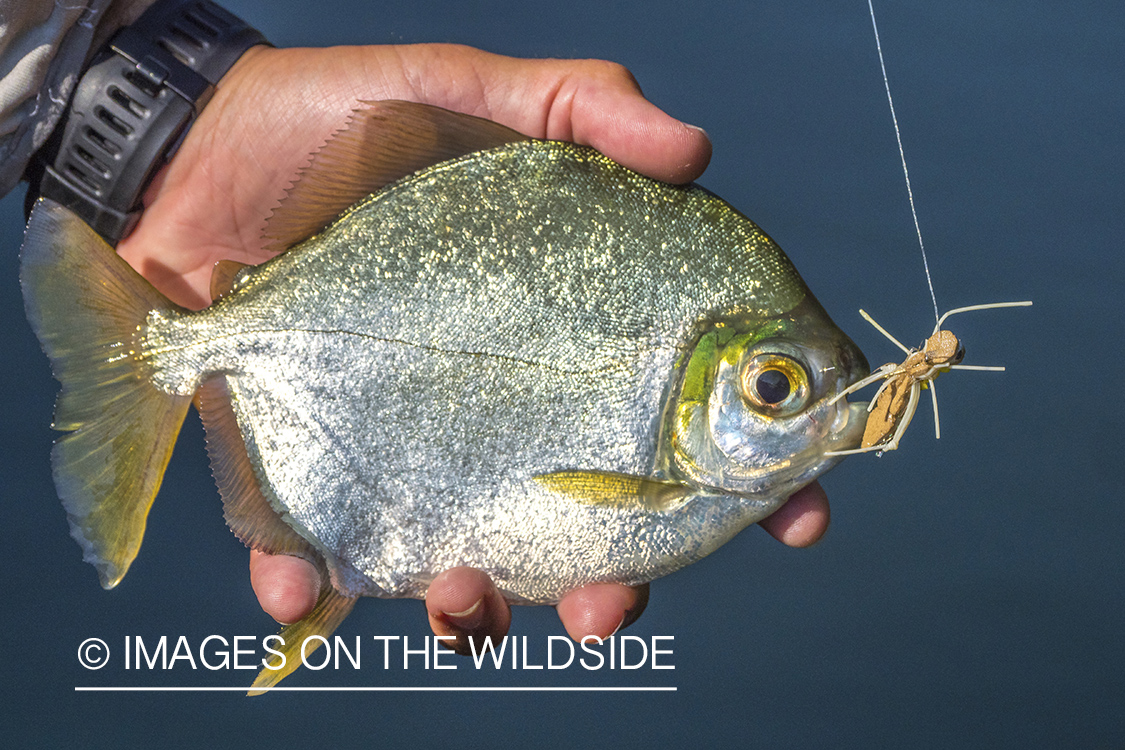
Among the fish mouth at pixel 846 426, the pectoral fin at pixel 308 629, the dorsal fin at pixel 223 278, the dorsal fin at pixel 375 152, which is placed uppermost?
the dorsal fin at pixel 375 152

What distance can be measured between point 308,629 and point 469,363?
2.01 feet

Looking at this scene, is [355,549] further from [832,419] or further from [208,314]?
[832,419]

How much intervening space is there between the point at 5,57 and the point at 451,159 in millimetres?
1368

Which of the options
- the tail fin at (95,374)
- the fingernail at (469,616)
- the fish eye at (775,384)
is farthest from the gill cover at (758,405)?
the tail fin at (95,374)

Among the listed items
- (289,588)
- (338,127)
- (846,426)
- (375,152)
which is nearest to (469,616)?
(289,588)

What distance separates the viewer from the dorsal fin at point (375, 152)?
5.19ft

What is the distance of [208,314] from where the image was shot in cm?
157

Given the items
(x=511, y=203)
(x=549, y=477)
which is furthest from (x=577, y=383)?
(x=511, y=203)

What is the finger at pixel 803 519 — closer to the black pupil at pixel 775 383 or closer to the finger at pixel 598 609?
the finger at pixel 598 609

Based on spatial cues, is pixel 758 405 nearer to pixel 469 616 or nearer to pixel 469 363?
pixel 469 363

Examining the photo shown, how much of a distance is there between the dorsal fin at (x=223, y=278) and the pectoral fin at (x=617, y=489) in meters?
0.64

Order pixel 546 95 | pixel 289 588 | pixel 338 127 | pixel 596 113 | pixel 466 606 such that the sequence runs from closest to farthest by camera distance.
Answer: pixel 466 606, pixel 289 588, pixel 596 113, pixel 546 95, pixel 338 127

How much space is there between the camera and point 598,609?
1.77 m

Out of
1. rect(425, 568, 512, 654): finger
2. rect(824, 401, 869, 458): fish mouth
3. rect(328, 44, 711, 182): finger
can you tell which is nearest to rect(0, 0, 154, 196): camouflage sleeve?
rect(328, 44, 711, 182): finger
